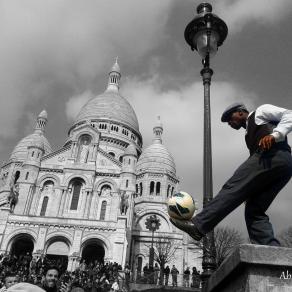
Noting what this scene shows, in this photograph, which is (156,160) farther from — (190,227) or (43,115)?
(190,227)

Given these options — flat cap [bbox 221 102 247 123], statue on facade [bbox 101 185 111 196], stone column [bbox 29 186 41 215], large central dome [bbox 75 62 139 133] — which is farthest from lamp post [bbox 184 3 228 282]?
large central dome [bbox 75 62 139 133]

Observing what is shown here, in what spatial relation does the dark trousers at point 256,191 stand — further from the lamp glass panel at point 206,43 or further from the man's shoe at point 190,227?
the lamp glass panel at point 206,43

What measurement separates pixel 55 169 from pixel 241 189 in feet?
119

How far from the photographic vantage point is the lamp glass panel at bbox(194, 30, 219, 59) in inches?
301

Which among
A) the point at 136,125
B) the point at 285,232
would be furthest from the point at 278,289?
the point at 136,125

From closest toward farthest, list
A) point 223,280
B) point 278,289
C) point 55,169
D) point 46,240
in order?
point 278,289 < point 223,280 < point 46,240 < point 55,169

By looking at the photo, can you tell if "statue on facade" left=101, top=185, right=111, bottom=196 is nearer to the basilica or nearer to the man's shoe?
the basilica

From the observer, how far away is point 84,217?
117ft

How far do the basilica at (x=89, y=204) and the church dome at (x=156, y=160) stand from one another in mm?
130

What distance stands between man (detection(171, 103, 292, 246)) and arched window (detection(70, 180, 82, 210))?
3455 cm

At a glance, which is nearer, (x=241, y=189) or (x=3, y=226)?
(x=241, y=189)

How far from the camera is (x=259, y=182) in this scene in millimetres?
3348

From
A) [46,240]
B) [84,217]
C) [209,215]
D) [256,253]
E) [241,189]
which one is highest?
[84,217]

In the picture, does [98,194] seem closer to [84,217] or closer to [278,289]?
[84,217]
